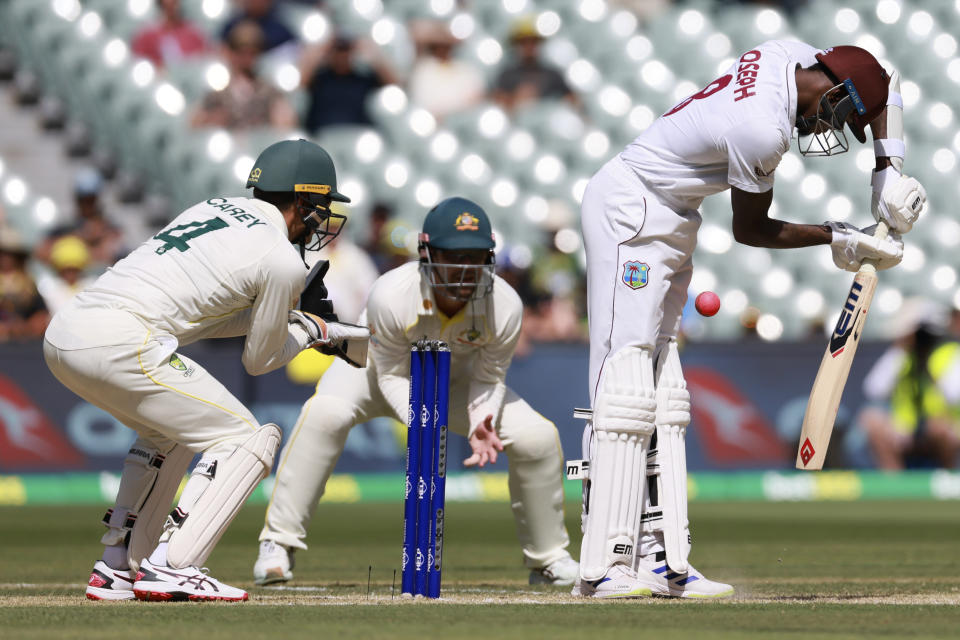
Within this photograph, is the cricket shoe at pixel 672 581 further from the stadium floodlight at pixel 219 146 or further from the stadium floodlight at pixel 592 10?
the stadium floodlight at pixel 592 10

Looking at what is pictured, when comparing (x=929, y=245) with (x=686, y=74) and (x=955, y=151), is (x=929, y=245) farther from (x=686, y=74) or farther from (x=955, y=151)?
(x=686, y=74)

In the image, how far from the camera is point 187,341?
16.1 ft

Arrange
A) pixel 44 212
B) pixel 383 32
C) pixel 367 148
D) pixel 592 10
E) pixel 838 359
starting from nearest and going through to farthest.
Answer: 1. pixel 838 359
2. pixel 44 212
3. pixel 367 148
4. pixel 383 32
5. pixel 592 10

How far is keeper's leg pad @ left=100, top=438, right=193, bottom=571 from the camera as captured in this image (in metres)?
5.06

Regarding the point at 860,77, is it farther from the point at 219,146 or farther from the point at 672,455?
the point at 219,146

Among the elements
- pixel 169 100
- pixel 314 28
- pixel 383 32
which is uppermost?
pixel 383 32

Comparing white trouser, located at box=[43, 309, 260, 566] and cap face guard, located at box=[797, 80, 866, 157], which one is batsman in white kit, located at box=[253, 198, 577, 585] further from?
cap face guard, located at box=[797, 80, 866, 157]

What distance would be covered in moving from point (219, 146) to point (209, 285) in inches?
329

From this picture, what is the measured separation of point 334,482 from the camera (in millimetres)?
11250

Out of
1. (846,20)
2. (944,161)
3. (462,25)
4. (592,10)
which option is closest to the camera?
(462,25)

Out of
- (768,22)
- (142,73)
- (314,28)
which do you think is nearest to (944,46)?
(768,22)

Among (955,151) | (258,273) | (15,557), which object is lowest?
(15,557)

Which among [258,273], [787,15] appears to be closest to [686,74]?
[787,15]

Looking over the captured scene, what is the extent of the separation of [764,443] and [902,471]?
3.92 feet
